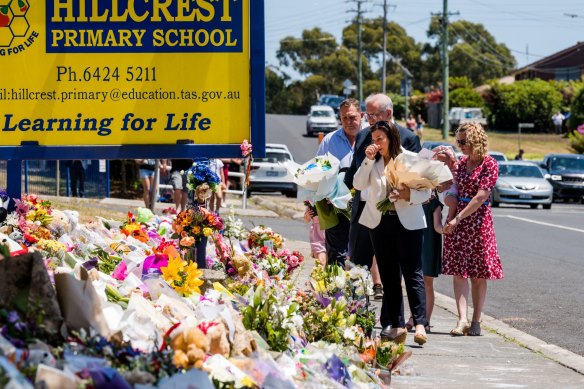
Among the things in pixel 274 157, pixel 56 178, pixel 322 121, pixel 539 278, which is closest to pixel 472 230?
pixel 539 278

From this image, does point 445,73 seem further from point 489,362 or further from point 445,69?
point 489,362

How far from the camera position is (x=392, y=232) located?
30.5 feet

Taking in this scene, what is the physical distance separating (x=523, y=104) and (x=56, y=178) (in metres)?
55.0

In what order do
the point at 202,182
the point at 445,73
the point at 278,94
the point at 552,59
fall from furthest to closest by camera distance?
the point at 278,94
the point at 552,59
the point at 445,73
the point at 202,182

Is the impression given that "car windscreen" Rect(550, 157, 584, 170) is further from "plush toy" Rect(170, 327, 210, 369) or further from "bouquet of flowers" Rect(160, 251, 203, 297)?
"plush toy" Rect(170, 327, 210, 369)

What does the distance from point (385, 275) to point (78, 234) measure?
8.85 feet

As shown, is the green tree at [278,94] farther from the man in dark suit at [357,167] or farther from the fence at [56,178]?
the man in dark suit at [357,167]

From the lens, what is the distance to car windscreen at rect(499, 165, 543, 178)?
112 ft

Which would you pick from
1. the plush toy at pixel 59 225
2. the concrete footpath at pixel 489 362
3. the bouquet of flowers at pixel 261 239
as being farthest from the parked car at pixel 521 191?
the plush toy at pixel 59 225

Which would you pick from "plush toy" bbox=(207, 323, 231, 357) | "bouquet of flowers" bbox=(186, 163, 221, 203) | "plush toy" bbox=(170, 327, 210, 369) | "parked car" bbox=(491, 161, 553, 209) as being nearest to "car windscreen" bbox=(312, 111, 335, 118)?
"parked car" bbox=(491, 161, 553, 209)

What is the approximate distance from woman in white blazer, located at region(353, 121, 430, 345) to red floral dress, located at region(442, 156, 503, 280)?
949mm

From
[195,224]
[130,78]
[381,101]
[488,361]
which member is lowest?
[488,361]

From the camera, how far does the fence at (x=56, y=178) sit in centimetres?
2453

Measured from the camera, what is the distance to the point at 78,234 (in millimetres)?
10211
